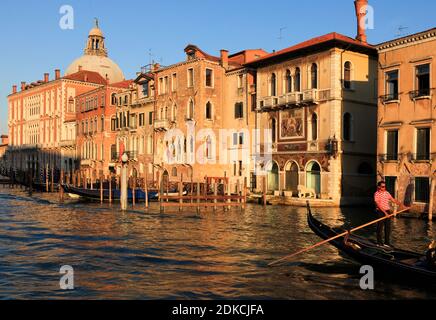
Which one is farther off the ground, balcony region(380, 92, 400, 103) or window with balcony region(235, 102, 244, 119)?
window with balcony region(235, 102, 244, 119)

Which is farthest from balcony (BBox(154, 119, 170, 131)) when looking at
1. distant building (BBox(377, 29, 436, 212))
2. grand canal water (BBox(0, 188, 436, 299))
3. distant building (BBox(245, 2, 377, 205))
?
distant building (BBox(377, 29, 436, 212))

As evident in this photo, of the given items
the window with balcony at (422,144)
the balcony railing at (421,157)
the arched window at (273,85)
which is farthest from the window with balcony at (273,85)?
the balcony railing at (421,157)

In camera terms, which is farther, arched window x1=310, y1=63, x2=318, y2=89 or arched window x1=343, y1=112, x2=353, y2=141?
arched window x1=310, y1=63, x2=318, y2=89

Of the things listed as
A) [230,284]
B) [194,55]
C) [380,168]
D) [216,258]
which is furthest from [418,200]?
[194,55]

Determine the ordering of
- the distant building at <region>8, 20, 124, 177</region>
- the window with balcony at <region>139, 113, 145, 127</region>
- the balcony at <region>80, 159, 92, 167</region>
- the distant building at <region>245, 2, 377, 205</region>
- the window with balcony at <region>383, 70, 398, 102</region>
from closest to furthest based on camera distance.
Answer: the window with balcony at <region>383, 70, 398, 102</region>, the distant building at <region>245, 2, 377, 205</region>, the window with balcony at <region>139, 113, 145, 127</region>, the balcony at <region>80, 159, 92, 167</region>, the distant building at <region>8, 20, 124, 177</region>

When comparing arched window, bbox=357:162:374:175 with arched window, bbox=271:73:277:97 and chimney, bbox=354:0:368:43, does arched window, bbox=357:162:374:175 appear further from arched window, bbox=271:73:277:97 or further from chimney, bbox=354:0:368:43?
chimney, bbox=354:0:368:43

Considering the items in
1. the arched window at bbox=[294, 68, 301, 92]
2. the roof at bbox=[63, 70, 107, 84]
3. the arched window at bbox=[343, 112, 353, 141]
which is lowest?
the arched window at bbox=[343, 112, 353, 141]

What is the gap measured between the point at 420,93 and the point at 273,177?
11302 mm

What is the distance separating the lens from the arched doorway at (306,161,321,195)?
27812 mm

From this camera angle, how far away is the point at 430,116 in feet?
70.0

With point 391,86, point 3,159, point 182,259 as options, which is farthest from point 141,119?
point 3,159

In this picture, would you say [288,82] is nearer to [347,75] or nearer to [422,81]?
[347,75]

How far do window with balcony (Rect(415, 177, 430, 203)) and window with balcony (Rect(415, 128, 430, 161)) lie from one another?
908 mm
